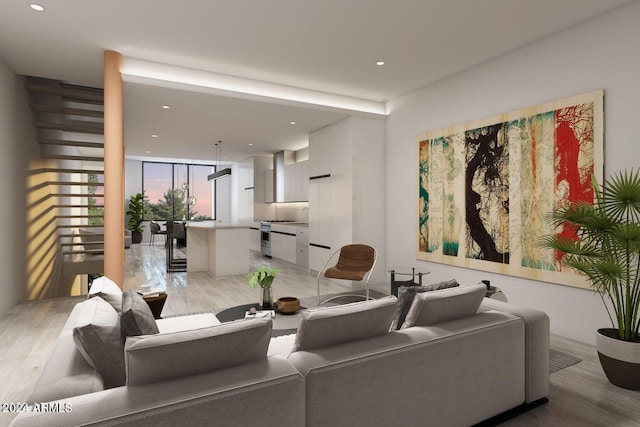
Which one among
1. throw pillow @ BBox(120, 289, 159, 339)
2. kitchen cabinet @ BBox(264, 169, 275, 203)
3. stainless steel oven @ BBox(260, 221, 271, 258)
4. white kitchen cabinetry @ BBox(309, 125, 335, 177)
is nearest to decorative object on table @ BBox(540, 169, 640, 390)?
throw pillow @ BBox(120, 289, 159, 339)

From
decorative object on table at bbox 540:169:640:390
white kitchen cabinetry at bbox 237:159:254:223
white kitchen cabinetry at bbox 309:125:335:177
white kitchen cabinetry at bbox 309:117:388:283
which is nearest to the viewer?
decorative object on table at bbox 540:169:640:390

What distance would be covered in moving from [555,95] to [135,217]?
37.8 feet

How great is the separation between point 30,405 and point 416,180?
4767mm

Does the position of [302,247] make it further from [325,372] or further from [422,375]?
[325,372]

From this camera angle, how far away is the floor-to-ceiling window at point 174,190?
1223 cm

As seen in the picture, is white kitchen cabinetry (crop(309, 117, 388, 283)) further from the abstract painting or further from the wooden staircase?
the wooden staircase

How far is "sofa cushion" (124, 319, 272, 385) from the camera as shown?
1269 mm

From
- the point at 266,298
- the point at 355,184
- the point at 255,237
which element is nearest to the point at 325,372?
the point at 266,298

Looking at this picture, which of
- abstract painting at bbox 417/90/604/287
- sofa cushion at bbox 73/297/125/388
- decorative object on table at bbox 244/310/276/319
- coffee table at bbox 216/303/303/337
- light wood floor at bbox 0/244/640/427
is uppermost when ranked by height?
abstract painting at bbox 417/90/604/287

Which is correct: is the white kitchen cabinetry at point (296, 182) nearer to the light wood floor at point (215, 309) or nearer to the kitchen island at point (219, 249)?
the kitchen island at point (219, 249)

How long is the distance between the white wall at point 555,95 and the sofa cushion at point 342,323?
8.33 ft

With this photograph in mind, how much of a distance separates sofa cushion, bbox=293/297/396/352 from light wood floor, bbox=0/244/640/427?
107 centimetres

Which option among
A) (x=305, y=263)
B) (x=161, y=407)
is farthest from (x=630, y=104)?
(x=305, y=263)

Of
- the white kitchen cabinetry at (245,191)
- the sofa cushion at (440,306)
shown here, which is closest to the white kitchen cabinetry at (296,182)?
the white kitchen cabinetry at (245,191)
